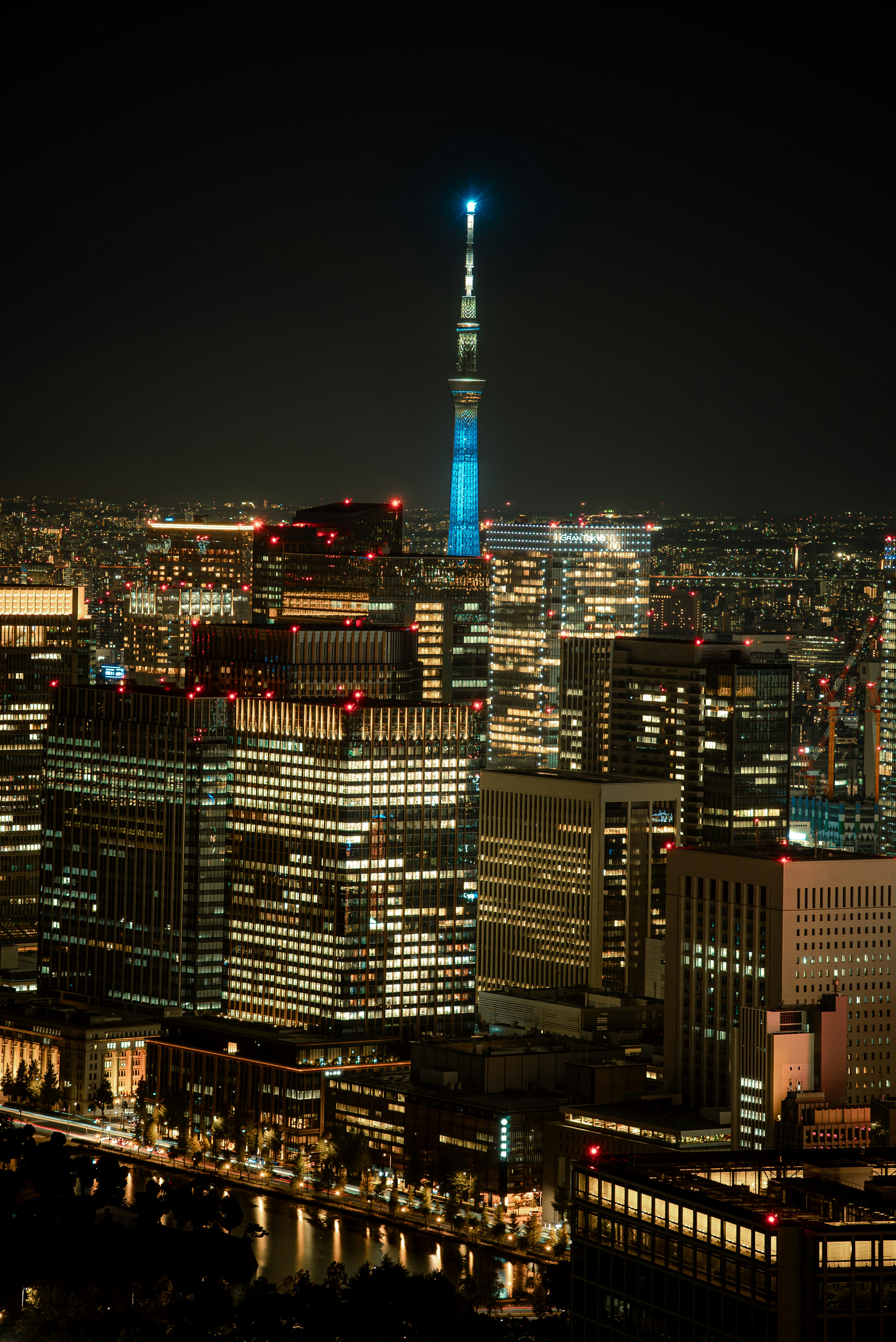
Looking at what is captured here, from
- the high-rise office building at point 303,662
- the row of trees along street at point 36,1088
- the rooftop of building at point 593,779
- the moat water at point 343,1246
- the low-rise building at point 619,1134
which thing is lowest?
the moat water at point 343,1246

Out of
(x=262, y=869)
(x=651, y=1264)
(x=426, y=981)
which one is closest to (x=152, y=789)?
(x=262, y=869)

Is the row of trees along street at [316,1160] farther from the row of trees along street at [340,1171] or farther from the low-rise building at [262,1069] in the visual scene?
the low-rise building at [262,1069]

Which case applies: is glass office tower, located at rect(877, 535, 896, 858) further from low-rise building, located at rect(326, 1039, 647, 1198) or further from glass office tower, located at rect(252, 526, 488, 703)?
low-rise building, located at rect(326, 1039, 647, 1198)

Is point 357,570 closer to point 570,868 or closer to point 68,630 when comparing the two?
point 68,630

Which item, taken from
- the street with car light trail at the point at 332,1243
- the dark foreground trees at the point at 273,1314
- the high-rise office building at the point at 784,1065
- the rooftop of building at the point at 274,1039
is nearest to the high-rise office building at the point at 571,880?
the rooftop of building at the point at 274,1039

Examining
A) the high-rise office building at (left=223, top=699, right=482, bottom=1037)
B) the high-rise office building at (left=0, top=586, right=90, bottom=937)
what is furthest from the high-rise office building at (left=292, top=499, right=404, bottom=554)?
the high-rise office building at (left=223, top=699, right=482, bottom=1037)

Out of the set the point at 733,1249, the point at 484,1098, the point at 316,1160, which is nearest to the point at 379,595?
the point at 316,1160
